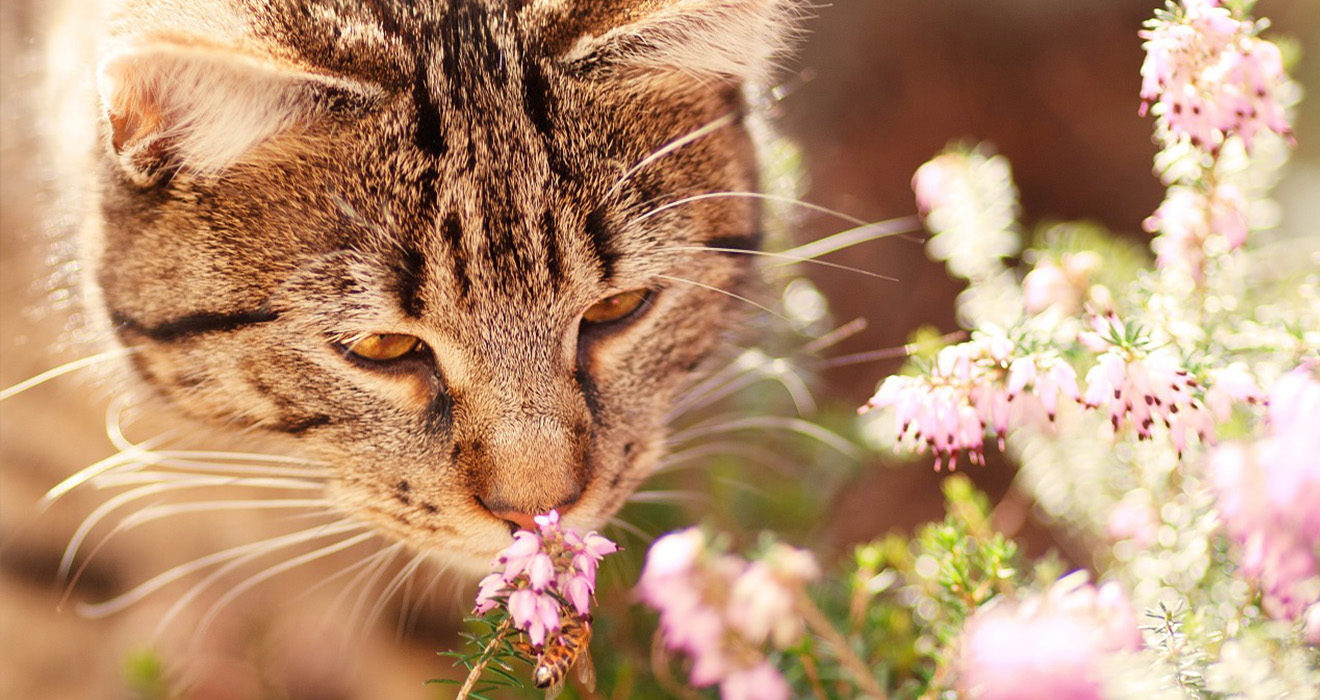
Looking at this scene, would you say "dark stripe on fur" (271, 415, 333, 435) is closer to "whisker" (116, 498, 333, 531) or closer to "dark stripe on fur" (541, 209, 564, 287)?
"whisker" (116, 498, 333, 531)

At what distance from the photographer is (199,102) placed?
73 cm

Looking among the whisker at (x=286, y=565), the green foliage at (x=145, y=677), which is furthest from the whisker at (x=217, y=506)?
the green foliage at (x=145, y=677)

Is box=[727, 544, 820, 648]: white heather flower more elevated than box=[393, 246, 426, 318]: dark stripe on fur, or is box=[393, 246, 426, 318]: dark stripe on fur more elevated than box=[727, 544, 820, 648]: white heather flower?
box=[393, 246, 426, 318]: dark stripe on fur

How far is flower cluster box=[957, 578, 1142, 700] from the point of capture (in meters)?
0.47

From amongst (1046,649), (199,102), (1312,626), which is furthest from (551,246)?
(1312,626)

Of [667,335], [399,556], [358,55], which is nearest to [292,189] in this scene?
[358,55]

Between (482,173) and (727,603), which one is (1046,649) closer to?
(727,603)

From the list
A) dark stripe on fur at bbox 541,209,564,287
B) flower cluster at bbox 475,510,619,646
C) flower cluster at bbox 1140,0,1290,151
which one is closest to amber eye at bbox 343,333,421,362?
dark stripe on fur at bbox 541,209,564,287

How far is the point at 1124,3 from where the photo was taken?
6.51ft

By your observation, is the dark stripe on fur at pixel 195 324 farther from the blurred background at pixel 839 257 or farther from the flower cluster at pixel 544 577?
the flower cluster at pixel 544 577

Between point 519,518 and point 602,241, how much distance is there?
0.26m

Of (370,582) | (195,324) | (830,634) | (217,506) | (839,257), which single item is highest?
(195,324)

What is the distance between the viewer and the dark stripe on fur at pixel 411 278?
0.79 m

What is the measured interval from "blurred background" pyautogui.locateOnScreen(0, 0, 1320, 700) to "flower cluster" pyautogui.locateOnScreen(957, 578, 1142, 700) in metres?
0.58
